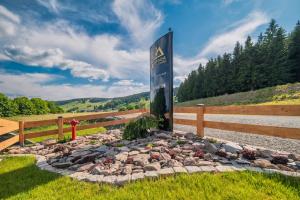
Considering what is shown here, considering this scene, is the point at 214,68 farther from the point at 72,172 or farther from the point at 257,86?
the point at 72,172

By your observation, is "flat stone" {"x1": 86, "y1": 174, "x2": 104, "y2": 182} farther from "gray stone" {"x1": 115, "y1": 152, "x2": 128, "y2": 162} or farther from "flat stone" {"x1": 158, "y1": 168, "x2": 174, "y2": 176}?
"flat stone" {"x1": 158, "y1": 168, "x2": 174, "y2": 176}

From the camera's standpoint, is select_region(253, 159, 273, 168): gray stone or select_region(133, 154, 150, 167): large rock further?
select_region(133, 154, 150, 167): large rock

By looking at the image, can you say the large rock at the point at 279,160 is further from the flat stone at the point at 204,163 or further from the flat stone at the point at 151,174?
the flat stone at the point at 151,174

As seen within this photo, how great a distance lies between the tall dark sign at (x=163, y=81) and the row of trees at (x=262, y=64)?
3342 cm

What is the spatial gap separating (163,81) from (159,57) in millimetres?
973

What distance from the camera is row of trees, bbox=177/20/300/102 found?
33.5 m

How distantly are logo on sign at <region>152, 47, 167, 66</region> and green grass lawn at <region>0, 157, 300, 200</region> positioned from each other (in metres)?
4.74

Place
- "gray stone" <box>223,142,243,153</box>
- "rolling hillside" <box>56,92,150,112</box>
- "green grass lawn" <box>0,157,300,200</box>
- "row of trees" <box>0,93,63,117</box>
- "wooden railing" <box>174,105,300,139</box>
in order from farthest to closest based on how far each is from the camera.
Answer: "rolling hillside" <box>56,92,150,112</box> → "row of trees" <box>0,93,63,117</box> → "gray stone" <box>223,142,243,153</box> → "wooden railing" <box>174,105,300,139</box> → "green grass lawn" <box>0,157,300,200</box>

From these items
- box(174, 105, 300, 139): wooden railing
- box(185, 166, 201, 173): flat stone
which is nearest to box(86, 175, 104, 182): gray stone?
box(185, 166, 201, 173): flat stone

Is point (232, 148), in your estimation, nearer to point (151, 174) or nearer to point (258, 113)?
point (258, 113)

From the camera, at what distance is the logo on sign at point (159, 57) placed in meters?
7.03

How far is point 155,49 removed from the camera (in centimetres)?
771

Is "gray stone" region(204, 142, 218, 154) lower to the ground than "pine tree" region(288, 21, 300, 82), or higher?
lower

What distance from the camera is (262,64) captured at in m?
34.7
